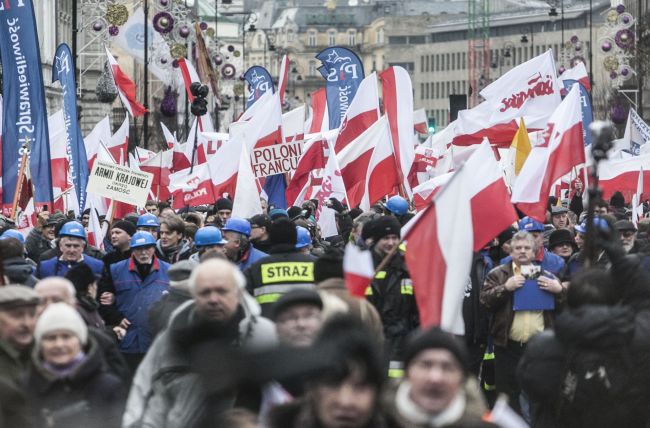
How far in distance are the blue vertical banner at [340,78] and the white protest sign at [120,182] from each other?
25.9 ft

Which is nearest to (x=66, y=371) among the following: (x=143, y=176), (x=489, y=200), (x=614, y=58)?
(x=489, y=200)

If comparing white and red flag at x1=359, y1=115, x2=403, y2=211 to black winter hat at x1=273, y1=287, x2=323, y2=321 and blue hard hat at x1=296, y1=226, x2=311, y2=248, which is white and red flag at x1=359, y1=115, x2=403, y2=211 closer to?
blue hard hat at x1=296, y1=226, x2=311, y2=248

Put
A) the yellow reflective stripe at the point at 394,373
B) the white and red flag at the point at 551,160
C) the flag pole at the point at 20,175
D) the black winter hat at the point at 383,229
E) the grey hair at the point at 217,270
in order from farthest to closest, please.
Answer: the flag pole at the point at 20,175
the white and red flag at the point at 551,160
the black winter hat at the point at 383,229
the yellow reflective stripe at the point at 394,373
the grey hair at the point at 217,270

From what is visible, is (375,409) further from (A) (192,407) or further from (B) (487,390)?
(B) (487,390)

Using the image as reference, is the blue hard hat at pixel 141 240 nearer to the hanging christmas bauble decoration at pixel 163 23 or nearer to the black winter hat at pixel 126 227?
the black winter hat at pixel 126 227

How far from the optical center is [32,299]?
8.34 metres

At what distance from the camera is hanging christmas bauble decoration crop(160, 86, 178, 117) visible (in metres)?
43.1

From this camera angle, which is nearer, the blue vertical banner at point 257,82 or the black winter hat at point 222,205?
the black winter hat at point 222,205

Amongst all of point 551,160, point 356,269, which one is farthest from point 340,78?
point 356,269

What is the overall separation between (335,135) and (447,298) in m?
14.6

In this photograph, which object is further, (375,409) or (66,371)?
(66,371)

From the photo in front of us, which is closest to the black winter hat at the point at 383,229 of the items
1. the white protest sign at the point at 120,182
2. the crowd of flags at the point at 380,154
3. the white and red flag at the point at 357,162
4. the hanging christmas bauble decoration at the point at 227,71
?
the crowd of flags at the point at 380,154

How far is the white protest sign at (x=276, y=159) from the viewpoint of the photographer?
21.0 m

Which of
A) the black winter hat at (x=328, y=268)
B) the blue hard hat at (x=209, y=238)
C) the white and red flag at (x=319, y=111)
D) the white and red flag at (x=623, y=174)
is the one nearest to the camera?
the black winter hat at (x=328, y=268)
